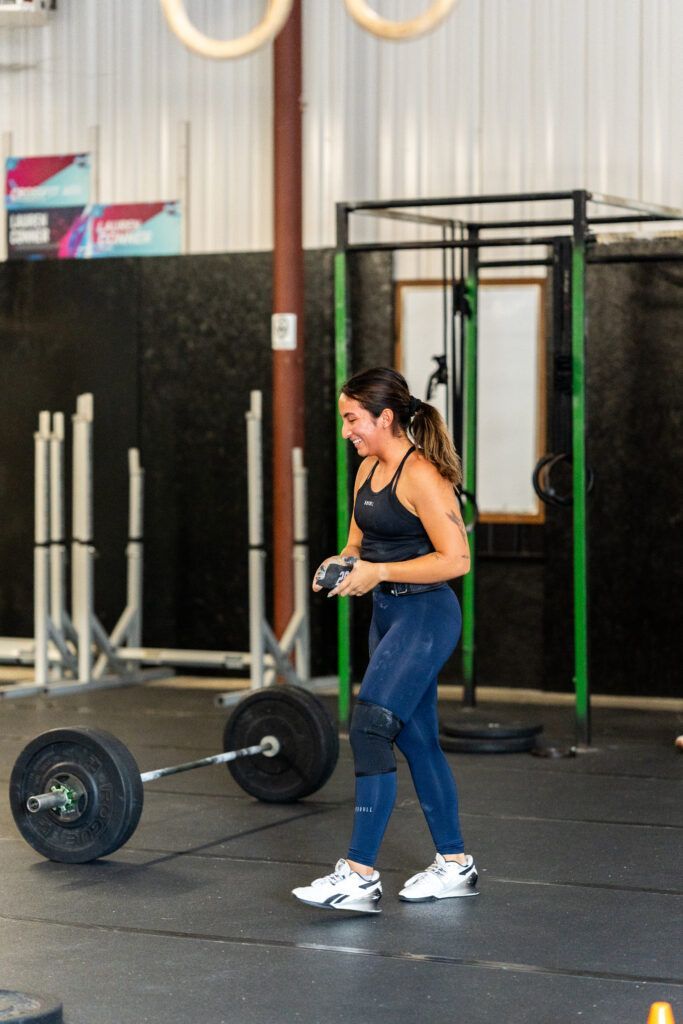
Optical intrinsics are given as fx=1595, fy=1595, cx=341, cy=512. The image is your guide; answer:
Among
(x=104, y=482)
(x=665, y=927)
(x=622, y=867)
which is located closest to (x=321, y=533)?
(x=104, y=482)

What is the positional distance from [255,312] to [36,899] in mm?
4536

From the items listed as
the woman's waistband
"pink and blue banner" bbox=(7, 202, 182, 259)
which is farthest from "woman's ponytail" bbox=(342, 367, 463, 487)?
"pink and blue banner" bbox=(7, 202, 182, 259)

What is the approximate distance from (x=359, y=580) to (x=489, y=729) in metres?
2.60

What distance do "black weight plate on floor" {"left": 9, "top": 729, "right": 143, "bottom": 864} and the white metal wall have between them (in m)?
4.21

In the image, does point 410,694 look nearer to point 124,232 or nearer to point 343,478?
point 343,478

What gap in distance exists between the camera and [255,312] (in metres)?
8.20

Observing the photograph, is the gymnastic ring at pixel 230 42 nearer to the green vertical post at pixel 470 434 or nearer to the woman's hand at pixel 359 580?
the woman's hand at pixel 359 580

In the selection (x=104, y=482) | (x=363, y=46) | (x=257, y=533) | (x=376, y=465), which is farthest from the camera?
(x=104, y=482)

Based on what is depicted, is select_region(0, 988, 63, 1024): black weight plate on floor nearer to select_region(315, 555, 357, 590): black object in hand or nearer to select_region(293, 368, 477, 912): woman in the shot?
select_region(293, 368, 477, 912): woman

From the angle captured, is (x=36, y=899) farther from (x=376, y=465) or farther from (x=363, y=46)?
(x=363, y=46)

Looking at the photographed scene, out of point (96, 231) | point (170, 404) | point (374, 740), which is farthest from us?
point (96, 231)

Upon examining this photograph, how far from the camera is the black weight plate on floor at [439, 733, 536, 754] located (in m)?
6.25

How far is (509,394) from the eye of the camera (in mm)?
7746

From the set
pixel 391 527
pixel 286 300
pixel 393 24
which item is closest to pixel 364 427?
pixel 391 527
